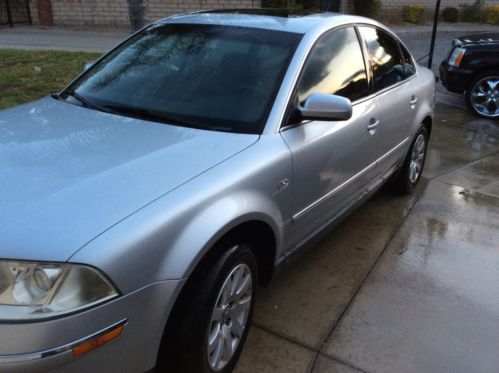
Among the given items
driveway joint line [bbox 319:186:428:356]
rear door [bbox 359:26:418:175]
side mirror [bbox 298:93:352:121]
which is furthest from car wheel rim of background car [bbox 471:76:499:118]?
side mirror [bbox 298:93:352:121]

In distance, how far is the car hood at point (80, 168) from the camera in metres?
1.78

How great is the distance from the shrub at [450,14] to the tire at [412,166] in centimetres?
1841

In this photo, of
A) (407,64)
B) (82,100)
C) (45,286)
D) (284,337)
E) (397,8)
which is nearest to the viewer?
(45,286)

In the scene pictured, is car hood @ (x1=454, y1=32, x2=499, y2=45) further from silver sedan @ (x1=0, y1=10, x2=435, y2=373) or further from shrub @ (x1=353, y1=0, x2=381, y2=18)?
shrub @ (x1=353, y1=0, x2=381, y2=18)

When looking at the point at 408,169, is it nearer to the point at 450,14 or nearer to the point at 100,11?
the point at 100,11

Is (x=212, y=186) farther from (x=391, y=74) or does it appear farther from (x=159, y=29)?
(x=391, y=74)

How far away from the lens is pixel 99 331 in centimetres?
176

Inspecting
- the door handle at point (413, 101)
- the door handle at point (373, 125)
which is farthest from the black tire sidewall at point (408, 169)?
the door handle at point (373, 125)

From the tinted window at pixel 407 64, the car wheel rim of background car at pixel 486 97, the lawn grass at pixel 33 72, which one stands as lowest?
the car wheel rim of background car at pixel 486 97

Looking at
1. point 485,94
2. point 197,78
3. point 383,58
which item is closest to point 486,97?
point 485,94

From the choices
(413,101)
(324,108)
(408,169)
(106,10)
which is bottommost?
(408,169)

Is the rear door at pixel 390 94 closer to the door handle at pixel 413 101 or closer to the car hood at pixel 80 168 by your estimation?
the door handle at pixel 413 101

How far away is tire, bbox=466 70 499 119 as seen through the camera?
8.09 m

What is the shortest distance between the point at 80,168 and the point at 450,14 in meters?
22.1
